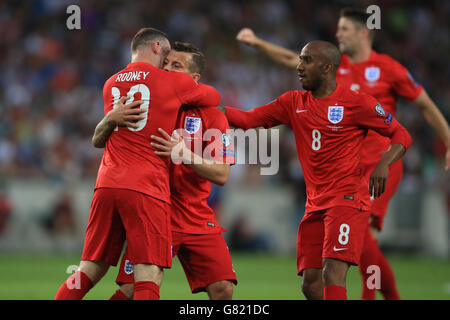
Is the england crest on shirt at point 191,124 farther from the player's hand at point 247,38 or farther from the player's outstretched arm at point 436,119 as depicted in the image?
the player's outstretched arm at point 436,119

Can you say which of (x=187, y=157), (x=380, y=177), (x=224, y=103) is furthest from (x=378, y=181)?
(x=224, y=103)

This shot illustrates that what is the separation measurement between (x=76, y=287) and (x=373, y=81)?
152 inches

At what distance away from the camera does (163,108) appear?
4816 mm

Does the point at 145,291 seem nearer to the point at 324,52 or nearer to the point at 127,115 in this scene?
the point at 127,115

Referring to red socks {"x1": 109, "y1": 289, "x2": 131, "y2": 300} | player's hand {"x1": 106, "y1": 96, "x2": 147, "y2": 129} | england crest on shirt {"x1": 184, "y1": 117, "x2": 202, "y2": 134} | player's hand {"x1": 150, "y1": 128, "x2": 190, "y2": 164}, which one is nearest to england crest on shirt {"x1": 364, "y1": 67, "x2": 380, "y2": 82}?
england crest on shirt {"x1": 184, "y1": 117, "x2": 202, "y2": 134}

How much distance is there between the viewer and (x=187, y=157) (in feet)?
15.9

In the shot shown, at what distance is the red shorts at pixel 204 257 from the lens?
5312 millimetres

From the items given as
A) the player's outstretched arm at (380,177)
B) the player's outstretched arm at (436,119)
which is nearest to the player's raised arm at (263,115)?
the player's outstretched arm at (380,177)

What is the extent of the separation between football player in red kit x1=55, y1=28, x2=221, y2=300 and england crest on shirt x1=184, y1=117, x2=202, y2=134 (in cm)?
37

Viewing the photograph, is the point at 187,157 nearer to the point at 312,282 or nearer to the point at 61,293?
the point at 61,293

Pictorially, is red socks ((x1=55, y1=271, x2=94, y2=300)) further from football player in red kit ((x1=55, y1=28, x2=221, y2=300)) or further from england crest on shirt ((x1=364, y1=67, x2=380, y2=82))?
england crest on shirt ((x1=364, y1=67, x2=380, y2=82))

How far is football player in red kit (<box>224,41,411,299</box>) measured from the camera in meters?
5.40
